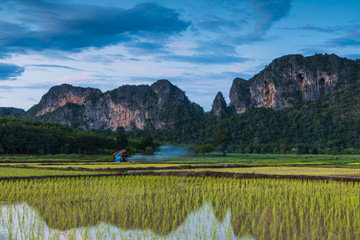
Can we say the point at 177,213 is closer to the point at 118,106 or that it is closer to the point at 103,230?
the point at 103,230

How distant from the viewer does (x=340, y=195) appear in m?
10.2

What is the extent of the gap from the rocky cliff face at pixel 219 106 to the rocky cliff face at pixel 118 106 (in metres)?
10.8

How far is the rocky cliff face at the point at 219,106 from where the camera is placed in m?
116

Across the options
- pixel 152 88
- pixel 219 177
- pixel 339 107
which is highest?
pixel 152 88

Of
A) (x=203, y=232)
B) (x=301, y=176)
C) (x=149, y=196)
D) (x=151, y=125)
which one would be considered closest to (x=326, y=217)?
(x=203, y=232)

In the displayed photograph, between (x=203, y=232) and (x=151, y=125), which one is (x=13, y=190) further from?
(x=151, y=125)

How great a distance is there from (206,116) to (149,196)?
365 feet

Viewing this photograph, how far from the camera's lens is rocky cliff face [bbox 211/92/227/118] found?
116000 mm

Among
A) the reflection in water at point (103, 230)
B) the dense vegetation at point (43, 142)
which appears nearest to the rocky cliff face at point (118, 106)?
the dense vegetation at point (43, 142)

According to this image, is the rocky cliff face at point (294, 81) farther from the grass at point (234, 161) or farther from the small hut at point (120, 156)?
the small hut at point (120, 156)

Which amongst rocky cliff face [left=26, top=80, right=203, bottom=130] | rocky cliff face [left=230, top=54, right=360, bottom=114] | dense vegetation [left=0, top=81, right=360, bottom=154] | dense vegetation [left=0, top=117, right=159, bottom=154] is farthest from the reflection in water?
rocky cliff face [left=26, top=80, right=203, bottom=130]

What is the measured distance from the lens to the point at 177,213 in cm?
782

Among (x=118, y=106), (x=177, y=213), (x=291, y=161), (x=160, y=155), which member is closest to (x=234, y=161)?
(x=291, y=161)

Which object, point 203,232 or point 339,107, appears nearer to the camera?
point 203,232
